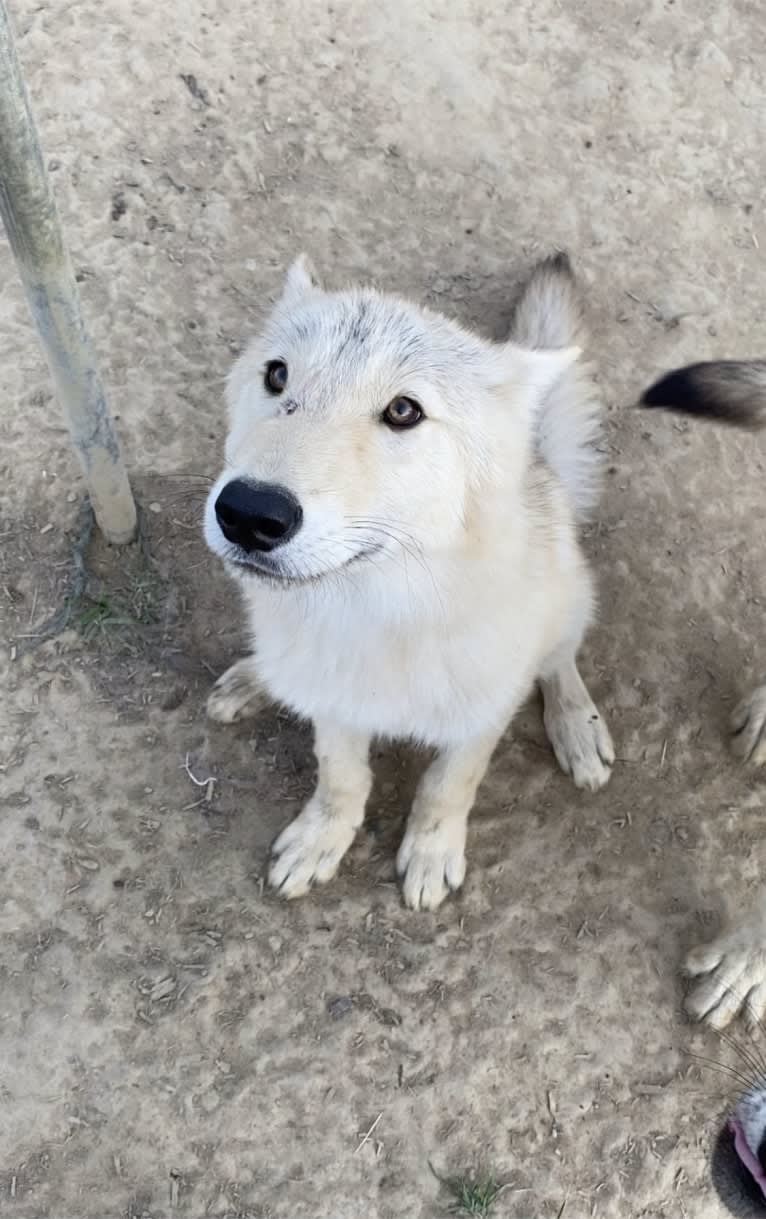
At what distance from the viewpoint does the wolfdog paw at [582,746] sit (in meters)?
3.52

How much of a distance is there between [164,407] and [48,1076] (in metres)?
2.49

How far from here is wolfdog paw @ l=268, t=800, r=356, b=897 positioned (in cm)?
325

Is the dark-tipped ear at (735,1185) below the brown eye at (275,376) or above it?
below

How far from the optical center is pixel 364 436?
2262 mm

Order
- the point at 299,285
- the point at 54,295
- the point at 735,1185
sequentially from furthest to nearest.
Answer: the point at 54,295
the point at 299,285
the point at 735,1185

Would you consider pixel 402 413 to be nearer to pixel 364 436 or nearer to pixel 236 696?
pixel 364 436

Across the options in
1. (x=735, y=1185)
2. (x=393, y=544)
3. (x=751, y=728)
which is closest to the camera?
(x=393, y=544)

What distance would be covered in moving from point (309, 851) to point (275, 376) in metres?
1.61

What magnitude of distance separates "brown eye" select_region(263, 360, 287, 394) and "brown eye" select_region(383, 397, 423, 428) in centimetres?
28

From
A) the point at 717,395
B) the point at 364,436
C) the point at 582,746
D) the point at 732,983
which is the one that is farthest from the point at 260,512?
the point at 732,983

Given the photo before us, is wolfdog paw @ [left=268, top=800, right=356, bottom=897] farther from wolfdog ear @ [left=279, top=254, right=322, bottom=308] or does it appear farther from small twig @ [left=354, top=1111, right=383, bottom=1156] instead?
Answer: wolfdog ear @ [left=279, top=254, right=322, bottom=308]

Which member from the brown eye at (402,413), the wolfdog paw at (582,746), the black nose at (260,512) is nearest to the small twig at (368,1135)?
the wolfdog paw at (582,746)

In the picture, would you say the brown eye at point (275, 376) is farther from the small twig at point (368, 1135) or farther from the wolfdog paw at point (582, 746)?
the small twig at point (368, 1135)

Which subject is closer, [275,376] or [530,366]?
[275,376]
